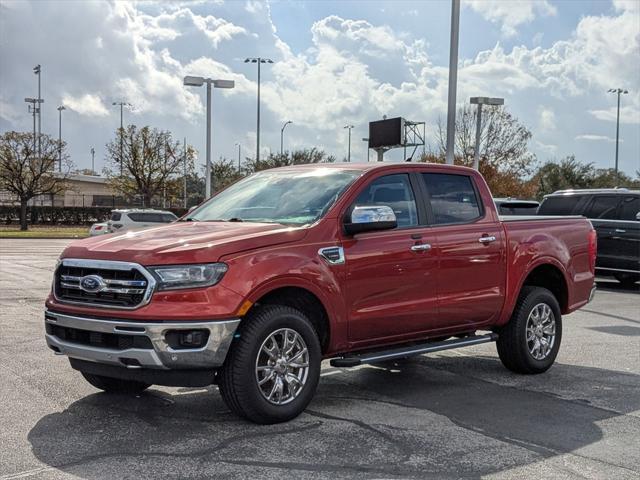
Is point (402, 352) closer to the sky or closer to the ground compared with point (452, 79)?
closer to the ground

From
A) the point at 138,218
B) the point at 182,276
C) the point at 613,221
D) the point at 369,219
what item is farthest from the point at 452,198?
the point at 138,218

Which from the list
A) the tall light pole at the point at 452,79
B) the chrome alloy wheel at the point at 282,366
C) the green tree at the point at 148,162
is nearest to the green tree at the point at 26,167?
the green tree at the point at 148,162

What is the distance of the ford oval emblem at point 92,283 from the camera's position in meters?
5.09

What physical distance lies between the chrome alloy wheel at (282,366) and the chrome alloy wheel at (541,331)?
2.79 metres

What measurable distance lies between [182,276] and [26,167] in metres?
47.0

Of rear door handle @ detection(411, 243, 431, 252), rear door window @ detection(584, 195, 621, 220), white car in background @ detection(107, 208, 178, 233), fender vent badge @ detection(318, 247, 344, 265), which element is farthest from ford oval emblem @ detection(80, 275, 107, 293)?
white car in background @ detection(107, 208, 178, 233)

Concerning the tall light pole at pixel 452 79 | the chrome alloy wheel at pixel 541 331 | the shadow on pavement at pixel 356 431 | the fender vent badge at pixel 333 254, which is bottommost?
the shadow on pavement at pixel 356 431

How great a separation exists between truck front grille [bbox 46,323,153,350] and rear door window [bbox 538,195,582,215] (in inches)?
503

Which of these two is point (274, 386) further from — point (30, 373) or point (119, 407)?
point (30, 373)

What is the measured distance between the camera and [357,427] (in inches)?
210

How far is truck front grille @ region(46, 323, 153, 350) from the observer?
4.89 metres

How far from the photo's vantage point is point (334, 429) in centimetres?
527

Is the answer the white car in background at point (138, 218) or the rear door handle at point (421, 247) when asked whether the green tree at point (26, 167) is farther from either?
the rear door handle at point (421, 247)

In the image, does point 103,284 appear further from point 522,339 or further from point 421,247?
point 522,339
